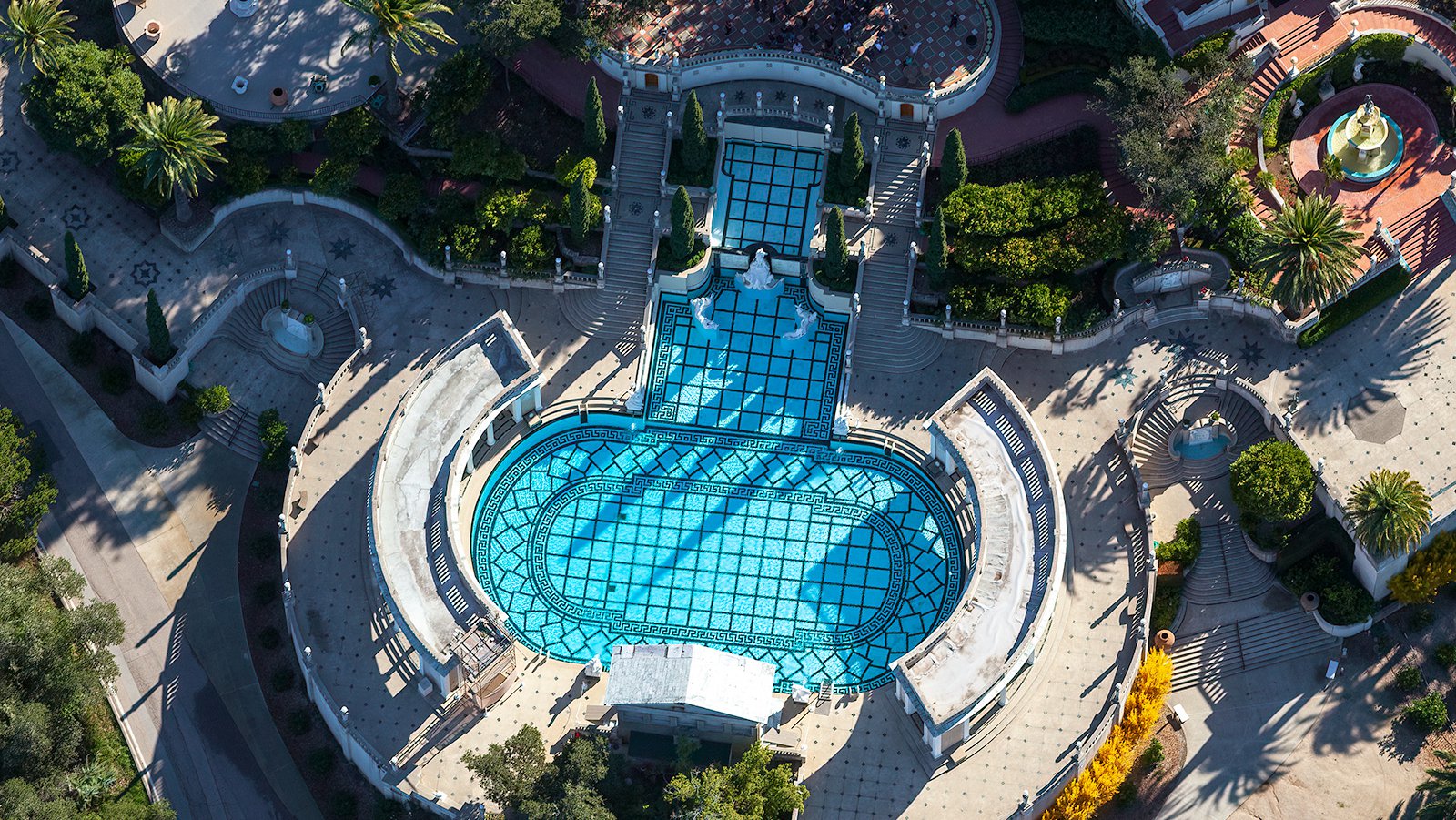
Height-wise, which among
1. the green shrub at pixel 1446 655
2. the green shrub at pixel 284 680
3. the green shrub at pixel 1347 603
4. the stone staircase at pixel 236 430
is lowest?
the green shrub at pixel 284 680

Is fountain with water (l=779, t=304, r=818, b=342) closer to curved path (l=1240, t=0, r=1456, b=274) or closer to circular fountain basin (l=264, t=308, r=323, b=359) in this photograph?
curved path (l=1240, t=0, r=1456, b=274)

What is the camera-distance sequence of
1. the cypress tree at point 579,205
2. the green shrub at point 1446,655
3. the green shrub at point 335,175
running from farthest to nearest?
1. the green shrub at point 335,175
2. the cypress tree at point 579,205
3. the green shrub at point 1446,655

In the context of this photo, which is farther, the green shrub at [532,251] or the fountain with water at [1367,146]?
the green shrub at [532,251]

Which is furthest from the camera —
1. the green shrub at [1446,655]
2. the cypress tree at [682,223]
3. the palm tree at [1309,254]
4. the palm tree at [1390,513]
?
the cypress tree at [682,223]

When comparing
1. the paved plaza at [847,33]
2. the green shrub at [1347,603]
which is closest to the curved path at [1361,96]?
the paved plaza at [847,33]

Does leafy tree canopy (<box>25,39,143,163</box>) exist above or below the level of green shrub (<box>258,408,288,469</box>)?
above

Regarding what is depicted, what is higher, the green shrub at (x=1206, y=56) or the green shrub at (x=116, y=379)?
the green shrub at (x=1206, y=56)

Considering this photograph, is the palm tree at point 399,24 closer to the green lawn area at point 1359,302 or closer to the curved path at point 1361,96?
the curved path at point 1361,96

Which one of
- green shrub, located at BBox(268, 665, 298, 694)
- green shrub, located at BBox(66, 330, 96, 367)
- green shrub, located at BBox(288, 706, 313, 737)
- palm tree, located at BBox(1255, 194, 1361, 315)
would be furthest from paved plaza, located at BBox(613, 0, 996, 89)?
green shrub, located at BBox(288, 706, 313, 737)
